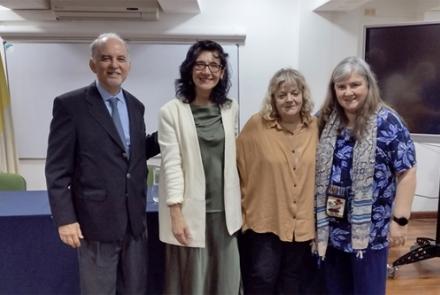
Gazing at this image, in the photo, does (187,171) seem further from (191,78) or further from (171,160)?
(191,78)

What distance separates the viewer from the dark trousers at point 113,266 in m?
1.47

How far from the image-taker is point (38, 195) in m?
2.24

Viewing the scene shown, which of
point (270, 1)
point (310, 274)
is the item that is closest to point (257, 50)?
point (270, 1)

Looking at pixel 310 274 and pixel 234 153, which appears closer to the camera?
pixel 234 153

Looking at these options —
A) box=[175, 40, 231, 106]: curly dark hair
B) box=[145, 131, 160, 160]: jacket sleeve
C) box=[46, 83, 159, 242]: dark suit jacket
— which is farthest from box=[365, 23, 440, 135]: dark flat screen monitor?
box=[46, 83, 159, 242]: dark suit jacket

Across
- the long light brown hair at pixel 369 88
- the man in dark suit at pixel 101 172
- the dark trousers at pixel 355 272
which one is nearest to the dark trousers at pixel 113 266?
the man in dark suit at pixel 101 172

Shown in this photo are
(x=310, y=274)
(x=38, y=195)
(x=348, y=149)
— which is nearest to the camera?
(x=348, y=149)

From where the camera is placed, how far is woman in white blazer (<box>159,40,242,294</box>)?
149 centimetres

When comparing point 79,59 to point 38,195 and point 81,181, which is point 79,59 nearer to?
point 38,195

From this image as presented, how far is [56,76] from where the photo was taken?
3656mm

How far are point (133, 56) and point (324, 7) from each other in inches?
71.9

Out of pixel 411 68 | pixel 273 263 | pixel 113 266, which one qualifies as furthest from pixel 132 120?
pixel 411 68

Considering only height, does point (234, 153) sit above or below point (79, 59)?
below

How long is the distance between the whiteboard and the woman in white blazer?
2103 mm
